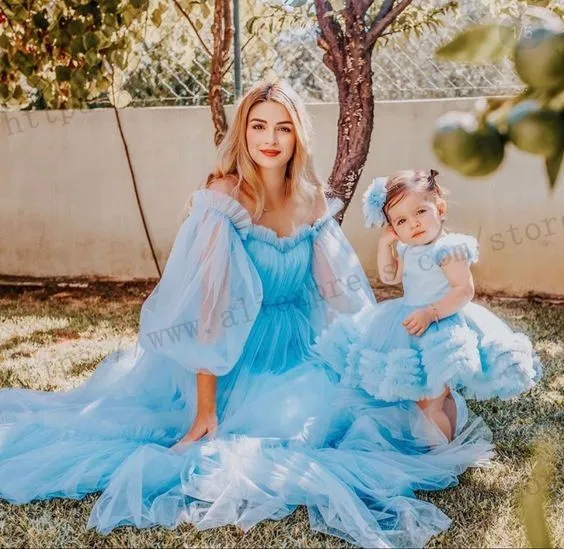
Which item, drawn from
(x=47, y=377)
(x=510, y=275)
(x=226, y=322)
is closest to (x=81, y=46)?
(x=47, y=377)

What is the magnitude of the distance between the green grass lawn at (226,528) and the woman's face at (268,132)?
0.95 m

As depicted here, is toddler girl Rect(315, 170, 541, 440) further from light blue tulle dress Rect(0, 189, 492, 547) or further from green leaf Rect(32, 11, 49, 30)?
green leaf Rect(32, 11, 49, 30)

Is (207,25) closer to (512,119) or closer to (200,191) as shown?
(200,191)

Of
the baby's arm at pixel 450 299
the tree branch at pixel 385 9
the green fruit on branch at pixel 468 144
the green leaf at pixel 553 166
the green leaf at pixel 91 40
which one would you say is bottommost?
the baby's arm at pixel 450 299

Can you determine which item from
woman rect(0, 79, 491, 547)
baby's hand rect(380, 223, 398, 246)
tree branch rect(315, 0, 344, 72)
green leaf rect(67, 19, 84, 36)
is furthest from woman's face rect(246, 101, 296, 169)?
green leaf rect(67, 19, 84, 36)

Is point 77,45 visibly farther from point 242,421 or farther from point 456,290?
point 456,290

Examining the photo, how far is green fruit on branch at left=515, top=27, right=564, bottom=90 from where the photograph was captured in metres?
0.19

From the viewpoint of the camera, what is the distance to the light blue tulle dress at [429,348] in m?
1.84

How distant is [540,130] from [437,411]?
189 cm

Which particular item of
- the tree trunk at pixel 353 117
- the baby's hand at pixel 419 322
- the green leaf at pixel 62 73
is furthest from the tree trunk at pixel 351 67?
the green leaf at pixel 62 73

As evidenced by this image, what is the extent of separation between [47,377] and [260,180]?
3.77 ft

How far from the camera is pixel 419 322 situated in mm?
1924

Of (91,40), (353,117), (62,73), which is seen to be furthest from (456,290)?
(62,73)

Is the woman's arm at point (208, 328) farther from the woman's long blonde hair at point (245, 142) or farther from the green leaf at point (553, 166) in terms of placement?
the green leaf at point (553, 166)
